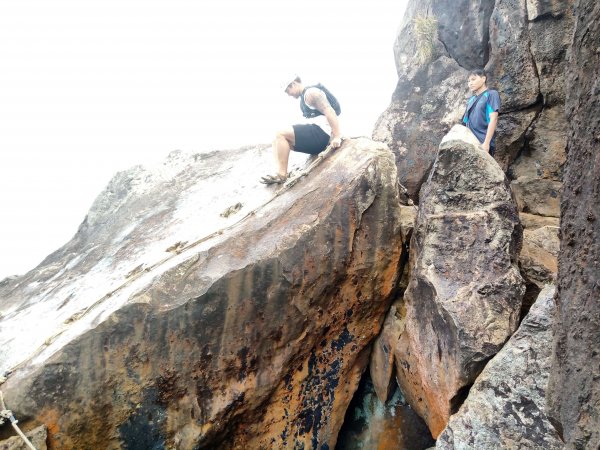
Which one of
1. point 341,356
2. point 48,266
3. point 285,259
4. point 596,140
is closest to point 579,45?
point 596,140

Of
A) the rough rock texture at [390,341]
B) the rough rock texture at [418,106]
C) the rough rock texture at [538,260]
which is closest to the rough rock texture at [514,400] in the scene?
the rough rock texture at [538,260]

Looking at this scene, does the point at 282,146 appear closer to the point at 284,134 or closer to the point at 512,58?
the point at 284,134

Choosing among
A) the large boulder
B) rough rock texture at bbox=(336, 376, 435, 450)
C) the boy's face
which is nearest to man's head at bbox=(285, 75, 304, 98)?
the boy's face

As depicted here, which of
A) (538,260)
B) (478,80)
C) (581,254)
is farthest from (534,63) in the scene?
(581,254)

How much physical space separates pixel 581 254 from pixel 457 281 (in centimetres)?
207

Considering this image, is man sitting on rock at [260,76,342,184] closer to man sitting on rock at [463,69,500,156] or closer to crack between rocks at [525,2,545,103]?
man sitting on rock at [463,69,500,156]

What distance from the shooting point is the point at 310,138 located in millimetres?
6141

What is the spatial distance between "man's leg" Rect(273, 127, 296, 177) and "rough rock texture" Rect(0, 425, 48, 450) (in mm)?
4004

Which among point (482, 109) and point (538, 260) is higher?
point (482, 109)

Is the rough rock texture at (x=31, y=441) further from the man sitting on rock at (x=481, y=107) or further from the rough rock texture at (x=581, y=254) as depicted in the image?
the man sitting on rock at (x=481, y=107)

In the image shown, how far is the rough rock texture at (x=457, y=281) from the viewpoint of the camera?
13.2ft

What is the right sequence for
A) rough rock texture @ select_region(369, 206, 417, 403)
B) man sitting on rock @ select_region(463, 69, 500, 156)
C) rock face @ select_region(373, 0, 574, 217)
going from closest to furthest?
1. rough rock texture @ select_region(369, 206, 417, 403)
2. man sitting on rock @ select_region(463, 69, 500, 156)
3. rock face @ select_region(373, 0, 574, 217)

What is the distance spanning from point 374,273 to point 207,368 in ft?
7.23

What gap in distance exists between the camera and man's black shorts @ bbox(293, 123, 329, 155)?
6086mm
